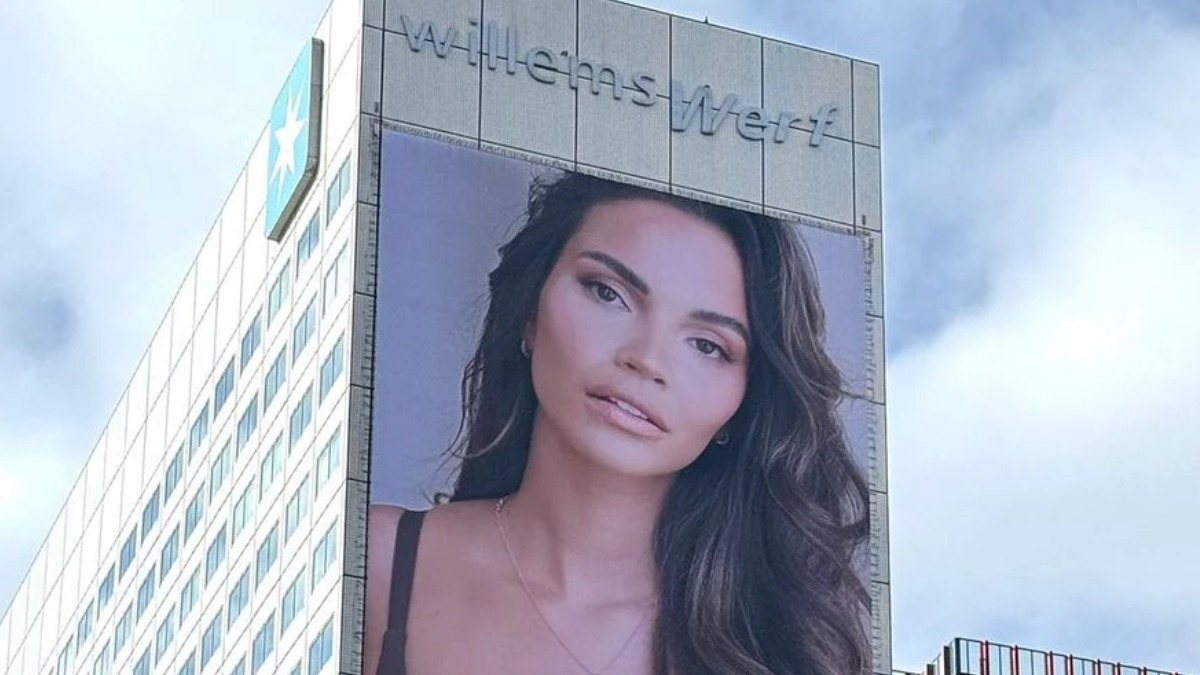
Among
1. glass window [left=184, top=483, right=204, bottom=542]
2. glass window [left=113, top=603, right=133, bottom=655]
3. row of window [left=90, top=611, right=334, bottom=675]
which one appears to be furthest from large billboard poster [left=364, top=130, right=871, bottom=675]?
glass window [left=113, top=603, right=133, bottom=655]

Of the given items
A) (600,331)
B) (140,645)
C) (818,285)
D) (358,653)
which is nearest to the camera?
(358,653)

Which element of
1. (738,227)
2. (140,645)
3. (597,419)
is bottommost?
(140,645)

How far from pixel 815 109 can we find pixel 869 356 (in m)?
8.97

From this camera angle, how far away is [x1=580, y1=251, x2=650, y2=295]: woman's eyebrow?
101 metres

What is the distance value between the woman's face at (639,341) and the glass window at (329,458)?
651 cm

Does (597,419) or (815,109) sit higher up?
(815,109)

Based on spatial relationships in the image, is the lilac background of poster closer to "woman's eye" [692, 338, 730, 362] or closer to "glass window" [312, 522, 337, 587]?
"glass window" [312, 522, 337, 587]

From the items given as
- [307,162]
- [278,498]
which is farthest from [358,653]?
[307,162]

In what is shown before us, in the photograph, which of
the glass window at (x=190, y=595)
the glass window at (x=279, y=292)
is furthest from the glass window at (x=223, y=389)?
the glass window at (x=190, y=595)

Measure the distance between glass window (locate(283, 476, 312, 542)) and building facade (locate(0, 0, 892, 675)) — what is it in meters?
0.12

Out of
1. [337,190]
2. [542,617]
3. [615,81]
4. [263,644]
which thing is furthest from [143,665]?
[615,81]

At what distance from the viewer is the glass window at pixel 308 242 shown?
337ft

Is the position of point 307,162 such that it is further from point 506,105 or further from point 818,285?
point 818,285

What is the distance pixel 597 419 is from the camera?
99750mm
